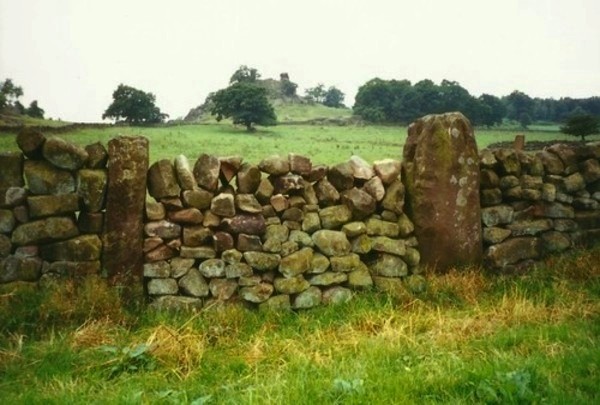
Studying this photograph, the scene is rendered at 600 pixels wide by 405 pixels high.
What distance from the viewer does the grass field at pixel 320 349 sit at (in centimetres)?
291

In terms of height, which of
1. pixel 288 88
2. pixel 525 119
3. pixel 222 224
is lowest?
pixel 222 224

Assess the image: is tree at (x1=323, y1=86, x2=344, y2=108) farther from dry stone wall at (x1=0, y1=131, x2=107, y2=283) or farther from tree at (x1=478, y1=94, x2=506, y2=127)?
dry stone wall at (x1=0, y1=131, x2=107, y2=283)

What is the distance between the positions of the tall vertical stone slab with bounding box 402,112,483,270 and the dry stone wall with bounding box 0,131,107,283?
3.71 metres

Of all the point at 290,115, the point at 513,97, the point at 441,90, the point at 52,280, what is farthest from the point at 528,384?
the point at 290,115

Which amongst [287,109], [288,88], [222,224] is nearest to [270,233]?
[222,224]

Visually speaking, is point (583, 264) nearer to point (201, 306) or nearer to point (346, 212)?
point (346, 212)

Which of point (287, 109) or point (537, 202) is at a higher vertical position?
point (287, 109)

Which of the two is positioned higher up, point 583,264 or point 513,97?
point 513,97

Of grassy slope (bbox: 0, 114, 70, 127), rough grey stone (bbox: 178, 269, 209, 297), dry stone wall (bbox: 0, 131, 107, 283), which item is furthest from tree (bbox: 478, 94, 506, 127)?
dry stone wall (bbox: 0, 131, 107, 283)

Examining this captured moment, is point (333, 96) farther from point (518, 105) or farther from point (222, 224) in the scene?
point (222, 224)

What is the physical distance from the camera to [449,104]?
50.2m

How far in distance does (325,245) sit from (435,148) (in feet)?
6.14

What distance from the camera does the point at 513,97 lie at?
5594cm

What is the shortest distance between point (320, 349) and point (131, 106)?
45.6 metres
